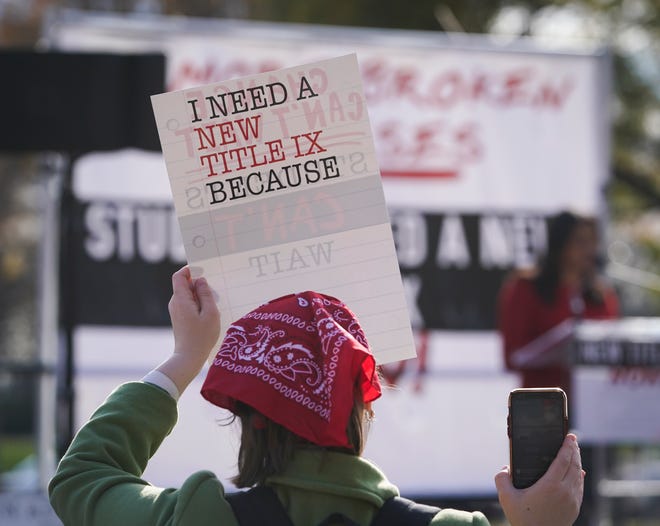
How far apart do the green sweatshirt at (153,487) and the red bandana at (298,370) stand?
0.05 m

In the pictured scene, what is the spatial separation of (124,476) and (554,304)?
165 inches

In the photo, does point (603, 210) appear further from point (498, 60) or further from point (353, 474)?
point (353, 474)

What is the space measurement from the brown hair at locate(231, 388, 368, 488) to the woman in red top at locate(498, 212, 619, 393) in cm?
356

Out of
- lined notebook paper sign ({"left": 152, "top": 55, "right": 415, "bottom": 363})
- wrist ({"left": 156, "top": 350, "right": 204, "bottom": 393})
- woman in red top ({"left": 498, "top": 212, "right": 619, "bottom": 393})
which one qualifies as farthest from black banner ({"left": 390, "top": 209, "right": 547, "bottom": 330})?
wrist ({"left": 156, "top": 350, "right": 204, "bottom": 393})

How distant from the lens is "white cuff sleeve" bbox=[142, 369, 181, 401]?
1.72 m

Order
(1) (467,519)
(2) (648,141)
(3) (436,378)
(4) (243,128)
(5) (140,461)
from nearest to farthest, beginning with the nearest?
(1) (467,519) → (5) (140,461) → (4) (243,128) → (3) (436,378) → (2) (648,141)

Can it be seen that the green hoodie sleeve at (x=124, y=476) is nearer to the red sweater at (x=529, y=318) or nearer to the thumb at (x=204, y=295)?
the thumb at (x=204, y=295)

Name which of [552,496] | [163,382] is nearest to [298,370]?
[163,382]

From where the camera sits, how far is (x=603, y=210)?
271 inches

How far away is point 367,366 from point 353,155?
1.56ft

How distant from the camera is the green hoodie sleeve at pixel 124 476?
5.00ft

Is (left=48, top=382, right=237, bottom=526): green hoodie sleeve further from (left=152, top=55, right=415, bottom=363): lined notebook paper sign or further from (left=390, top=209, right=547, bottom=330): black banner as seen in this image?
(left=390, top=209, right=547, bottom=330): black banner

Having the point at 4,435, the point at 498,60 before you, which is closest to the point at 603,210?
the point at 498,60

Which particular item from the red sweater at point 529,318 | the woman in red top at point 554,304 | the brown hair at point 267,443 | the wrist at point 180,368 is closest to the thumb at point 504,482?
the brown hair at point 267,443
